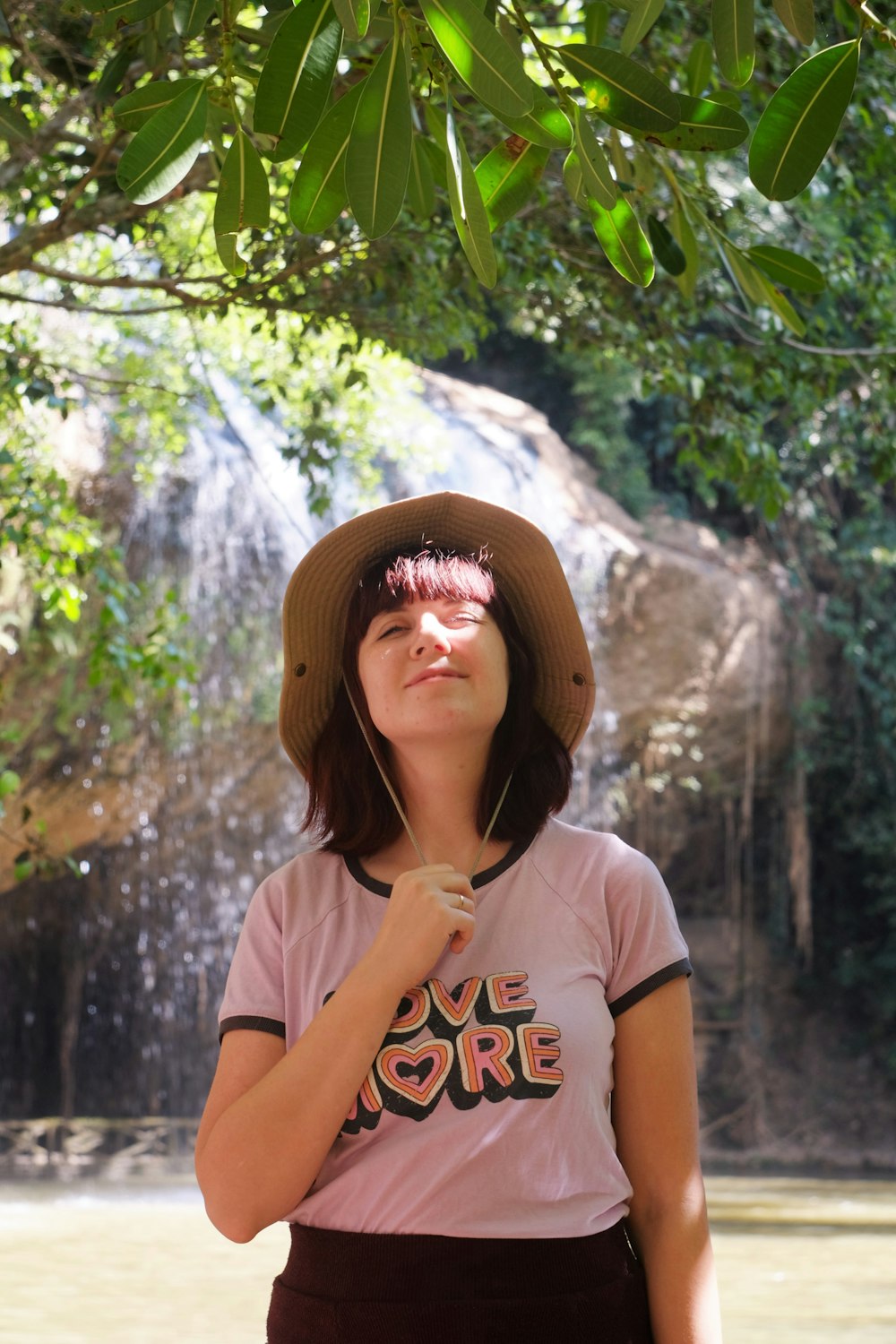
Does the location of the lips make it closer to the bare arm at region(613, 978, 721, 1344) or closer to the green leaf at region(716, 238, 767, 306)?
the bare arm at region(613, 978, 721, 1344)

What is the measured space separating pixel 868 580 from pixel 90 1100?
7.55 metres

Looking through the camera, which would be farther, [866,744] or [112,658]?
[866,744]

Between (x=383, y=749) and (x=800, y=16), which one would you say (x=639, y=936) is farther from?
(x=800, y=16)

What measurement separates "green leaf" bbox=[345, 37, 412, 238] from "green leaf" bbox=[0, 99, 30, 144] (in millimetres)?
1070

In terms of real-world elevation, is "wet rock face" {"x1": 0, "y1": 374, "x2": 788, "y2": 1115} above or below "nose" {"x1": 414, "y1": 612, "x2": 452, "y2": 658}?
below

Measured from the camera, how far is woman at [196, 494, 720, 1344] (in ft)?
3.71

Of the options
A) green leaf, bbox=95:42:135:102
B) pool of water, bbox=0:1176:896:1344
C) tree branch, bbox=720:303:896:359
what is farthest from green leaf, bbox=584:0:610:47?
pool of water, bbox=0:1176:896:1344

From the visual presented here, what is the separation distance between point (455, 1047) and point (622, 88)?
782mm

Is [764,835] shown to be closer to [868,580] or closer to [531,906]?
[868,580]

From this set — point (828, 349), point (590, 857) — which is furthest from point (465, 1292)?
point (828, 349)

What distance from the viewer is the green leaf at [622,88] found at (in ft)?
3.35

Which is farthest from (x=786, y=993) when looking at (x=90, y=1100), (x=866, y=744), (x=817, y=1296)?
(x=817, y=1296)

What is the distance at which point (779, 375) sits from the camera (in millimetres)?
3871

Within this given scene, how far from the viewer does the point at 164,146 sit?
1116 millimetres
